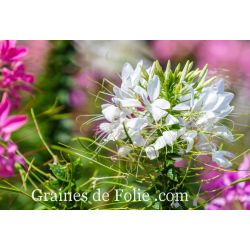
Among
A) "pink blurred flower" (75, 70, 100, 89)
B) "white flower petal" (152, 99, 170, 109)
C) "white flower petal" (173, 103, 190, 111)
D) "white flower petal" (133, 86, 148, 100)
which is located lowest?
"white flower petal" (173, 103, 190, 111)

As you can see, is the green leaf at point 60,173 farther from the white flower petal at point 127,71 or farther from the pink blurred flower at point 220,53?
the pink blurred flower at point 220,53

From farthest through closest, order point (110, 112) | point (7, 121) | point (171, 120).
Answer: point (7, 121) → point (110, 112) → point (171, 120)

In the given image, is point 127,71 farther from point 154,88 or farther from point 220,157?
point 220,157

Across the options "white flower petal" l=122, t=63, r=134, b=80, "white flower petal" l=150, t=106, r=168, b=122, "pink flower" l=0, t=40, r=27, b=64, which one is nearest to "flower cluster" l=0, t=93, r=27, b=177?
"pink flower" l=0, t=40, r=27, b=64

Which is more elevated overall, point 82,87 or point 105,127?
point 82,87

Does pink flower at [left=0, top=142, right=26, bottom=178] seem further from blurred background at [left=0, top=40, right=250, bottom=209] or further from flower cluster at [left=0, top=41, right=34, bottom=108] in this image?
flower cluster at [left=0, top=41, right=34, bottom=108]

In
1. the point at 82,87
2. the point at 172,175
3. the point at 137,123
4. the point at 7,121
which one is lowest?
the point at 172,175

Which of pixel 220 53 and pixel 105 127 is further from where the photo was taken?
pixel 220 53

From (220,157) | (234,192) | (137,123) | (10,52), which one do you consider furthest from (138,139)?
(10,52)
